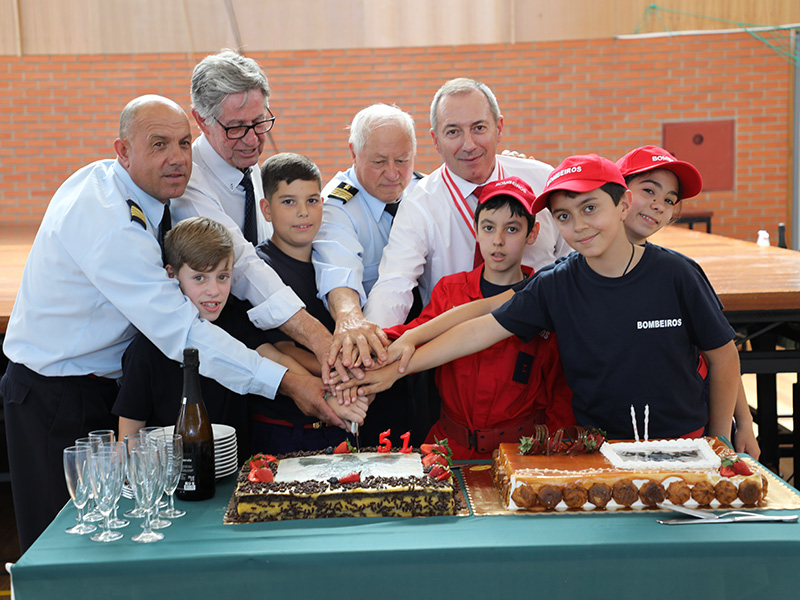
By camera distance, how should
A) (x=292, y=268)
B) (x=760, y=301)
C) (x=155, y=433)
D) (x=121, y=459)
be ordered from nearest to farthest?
(x=121, y=459) → (x=155, y=433) → (x=292, y=268) → (x=760, y=301)

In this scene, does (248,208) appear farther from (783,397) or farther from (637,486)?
(783,397)

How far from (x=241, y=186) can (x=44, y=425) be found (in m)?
1.02

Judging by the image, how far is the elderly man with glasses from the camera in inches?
84.4

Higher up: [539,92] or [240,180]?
[539,92]

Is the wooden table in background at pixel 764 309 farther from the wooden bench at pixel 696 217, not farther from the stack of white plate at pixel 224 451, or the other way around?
the wooden bench at pixel 696 217

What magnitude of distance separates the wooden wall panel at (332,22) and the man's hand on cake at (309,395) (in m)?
0.88

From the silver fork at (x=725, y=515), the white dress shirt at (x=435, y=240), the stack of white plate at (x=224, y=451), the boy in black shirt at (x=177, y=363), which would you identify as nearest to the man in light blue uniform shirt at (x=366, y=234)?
the white dress shirt at (x=435, y=240)

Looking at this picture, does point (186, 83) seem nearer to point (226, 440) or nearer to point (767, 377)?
point (767, 377)

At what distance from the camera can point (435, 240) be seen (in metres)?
2.54

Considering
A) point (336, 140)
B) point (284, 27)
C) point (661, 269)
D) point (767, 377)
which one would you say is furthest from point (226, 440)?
point (336, 140)

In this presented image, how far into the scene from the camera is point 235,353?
6.37 feet

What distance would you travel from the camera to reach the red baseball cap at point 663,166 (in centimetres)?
205

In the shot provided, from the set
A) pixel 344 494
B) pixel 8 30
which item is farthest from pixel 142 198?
pixel 344 494

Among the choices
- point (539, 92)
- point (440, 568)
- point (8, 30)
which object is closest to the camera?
point (440, 568)
